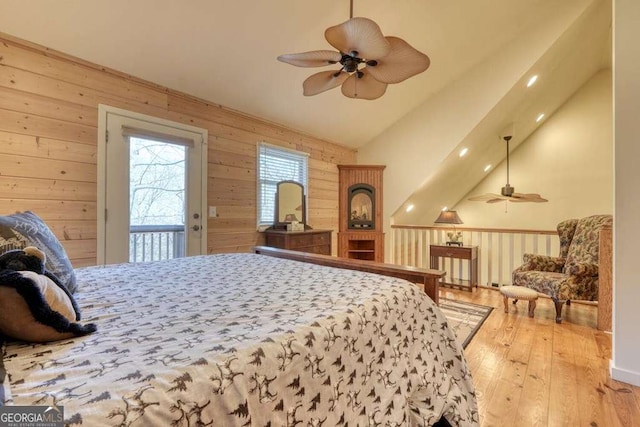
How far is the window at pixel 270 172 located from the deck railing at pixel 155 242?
3.41 ft

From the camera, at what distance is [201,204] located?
10.3ft

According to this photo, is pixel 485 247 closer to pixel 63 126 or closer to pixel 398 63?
pixel 398 63

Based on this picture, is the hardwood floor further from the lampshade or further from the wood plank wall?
the wood plank wall

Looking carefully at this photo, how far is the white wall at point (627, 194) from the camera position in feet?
6.39

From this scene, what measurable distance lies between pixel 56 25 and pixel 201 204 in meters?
1.75

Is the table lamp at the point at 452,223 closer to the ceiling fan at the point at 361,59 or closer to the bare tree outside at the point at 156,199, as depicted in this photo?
the ceiling fan at the point at 361,59

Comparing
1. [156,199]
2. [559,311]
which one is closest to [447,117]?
[559,311]

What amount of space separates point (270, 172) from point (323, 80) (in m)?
2.04

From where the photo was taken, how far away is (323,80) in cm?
210

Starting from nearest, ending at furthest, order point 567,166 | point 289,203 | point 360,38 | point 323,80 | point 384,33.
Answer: point 360,38 → point 323,80 → point 384,33 → point 289,203 → point 567,166

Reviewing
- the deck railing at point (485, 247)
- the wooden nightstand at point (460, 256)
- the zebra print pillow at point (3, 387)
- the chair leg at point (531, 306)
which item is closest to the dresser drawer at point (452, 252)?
the wooden nightstand at point (460, 256)

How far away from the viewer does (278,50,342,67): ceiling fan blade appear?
1722 millimetres

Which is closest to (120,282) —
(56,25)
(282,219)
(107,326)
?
(107,326)

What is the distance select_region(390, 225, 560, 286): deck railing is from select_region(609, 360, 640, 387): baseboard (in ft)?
7.59
